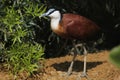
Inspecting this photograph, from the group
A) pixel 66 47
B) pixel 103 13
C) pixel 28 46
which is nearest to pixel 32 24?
pixel 28 46

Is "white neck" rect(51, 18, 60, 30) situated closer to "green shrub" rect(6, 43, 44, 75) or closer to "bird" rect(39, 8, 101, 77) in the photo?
"bird" rect(39, 8, 101, 77)

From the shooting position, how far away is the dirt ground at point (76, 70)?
4.70 meters

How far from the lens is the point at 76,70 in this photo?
5.01 metres

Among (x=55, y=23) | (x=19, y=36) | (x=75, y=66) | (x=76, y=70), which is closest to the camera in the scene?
(x=55, y=23)

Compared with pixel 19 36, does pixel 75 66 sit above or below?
below

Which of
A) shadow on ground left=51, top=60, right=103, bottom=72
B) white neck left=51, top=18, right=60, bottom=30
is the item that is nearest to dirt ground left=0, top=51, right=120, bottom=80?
shadow on ground left=51, top=60, right=103, bottom=72

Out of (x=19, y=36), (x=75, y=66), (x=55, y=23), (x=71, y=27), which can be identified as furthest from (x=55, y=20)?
(x=75, y=66)

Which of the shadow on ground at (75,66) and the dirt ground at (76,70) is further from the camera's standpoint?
the shadow on ground at (75,66)

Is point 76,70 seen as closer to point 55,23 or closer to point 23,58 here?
point 23,58

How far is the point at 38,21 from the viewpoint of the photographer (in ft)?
17.8

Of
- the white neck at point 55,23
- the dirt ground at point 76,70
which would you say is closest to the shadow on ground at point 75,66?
the dirt ground at point 76,70

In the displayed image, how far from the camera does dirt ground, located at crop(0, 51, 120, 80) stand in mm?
4699

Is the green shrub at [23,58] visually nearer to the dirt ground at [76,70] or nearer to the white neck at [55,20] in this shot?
the dirt ground at [76,70]

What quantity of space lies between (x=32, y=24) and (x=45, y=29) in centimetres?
79
